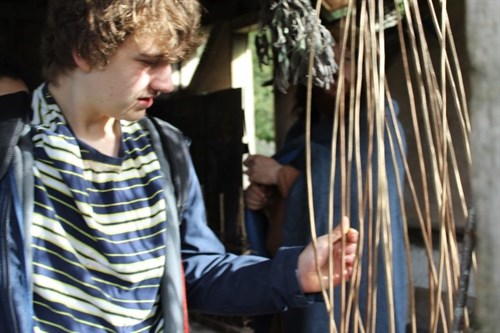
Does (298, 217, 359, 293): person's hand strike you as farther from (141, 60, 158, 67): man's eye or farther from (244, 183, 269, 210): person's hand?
(244, 183, 269, 210): person's hand

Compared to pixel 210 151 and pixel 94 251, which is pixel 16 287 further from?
pixel 210 151

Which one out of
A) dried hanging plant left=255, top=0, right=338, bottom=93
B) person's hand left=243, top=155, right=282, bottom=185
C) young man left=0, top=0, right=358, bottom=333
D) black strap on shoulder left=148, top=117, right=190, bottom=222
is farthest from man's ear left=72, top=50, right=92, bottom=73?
person's hand left=243, top=155, right=282, bottom=185

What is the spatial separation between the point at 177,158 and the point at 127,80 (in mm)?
208

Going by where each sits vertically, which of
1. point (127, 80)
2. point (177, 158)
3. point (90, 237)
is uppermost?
point (127, 80)

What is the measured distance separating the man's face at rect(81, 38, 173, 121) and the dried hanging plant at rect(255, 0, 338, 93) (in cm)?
36

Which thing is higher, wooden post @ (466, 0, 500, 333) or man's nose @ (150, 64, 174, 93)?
man's nose @ (150, 64, 174, 93)

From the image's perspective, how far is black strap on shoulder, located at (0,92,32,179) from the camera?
3.47ft

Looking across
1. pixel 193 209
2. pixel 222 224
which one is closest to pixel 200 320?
pixel 222 224

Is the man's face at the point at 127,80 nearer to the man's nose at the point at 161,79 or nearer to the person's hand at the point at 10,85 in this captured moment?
the man's nose at the point at 161,79

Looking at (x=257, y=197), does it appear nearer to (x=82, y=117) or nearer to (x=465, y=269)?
(x=82, y=117)

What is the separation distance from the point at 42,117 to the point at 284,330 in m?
1.02

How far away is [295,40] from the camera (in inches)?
55.5

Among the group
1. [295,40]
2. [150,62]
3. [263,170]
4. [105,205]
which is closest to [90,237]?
[105,205]

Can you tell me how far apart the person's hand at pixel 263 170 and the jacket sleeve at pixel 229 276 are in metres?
0.61
